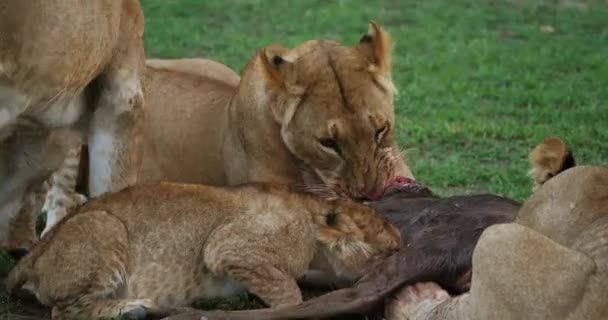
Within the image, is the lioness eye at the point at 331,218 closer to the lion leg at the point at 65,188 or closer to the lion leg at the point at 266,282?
the lion leg at the point at 266,282

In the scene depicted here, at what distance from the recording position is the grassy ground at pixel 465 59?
8.43 metres

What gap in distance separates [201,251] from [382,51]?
1271mm

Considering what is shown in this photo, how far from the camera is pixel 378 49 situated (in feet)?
19.4

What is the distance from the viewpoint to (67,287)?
495 cm

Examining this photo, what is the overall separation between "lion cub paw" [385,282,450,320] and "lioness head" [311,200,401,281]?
217 millimetres

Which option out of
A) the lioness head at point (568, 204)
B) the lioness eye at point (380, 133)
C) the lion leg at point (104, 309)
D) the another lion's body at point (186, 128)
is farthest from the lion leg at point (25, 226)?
the lioness head at point (568, 204)

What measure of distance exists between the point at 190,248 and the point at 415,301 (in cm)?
78

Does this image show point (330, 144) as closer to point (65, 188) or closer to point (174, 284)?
point (174, 284)

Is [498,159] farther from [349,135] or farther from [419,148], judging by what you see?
[349,135]

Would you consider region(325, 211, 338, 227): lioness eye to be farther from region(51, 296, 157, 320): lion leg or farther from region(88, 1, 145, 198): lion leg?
region(88, 1, 145, 198): lion leg

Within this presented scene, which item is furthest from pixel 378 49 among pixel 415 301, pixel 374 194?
pixel 415 301

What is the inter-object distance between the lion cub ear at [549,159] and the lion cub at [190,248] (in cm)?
56

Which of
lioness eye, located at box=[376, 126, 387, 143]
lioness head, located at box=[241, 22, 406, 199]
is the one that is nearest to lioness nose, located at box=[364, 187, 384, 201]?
lioness head, located at box=[241, 22, 406, 199]

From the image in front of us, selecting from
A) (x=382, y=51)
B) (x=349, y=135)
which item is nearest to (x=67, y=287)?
(x=349, y=135)
